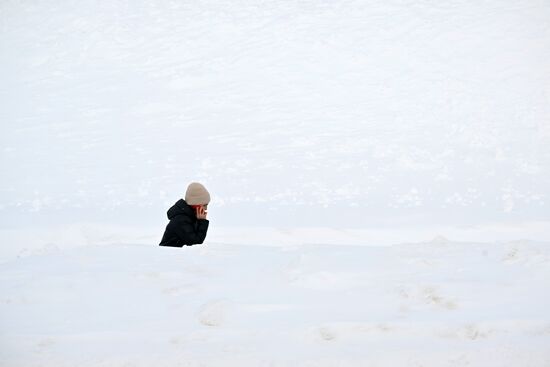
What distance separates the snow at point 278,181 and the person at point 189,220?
58 cm

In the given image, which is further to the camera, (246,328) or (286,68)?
(286,68)

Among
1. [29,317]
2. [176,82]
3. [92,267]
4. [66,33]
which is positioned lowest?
[29,317]

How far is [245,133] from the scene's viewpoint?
12297 mm

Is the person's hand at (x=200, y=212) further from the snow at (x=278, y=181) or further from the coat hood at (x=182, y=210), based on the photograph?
the snow at (x=278, y=181)

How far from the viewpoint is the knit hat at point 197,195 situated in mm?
5443

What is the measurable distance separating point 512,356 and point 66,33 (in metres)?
17.8

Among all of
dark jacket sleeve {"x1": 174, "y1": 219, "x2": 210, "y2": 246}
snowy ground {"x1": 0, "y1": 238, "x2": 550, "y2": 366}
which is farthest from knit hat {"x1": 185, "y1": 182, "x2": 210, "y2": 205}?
snowy ground {"x1": 0, "y1": 238, "x2": 550, "y2": 366}

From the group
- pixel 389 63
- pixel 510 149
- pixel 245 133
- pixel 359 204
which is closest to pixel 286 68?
pixel 389 63

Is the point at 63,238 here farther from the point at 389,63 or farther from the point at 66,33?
the point at 66,33

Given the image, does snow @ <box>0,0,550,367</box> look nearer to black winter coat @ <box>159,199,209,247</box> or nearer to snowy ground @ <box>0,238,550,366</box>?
snowy ground @ <box>0,238,550,366</box>

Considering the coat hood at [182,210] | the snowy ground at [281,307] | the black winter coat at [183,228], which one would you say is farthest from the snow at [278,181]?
the coat hood at [182,210]

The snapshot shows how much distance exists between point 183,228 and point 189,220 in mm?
90

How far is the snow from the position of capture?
10.7ft

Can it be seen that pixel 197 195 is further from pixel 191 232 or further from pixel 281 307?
pixel 281 307
